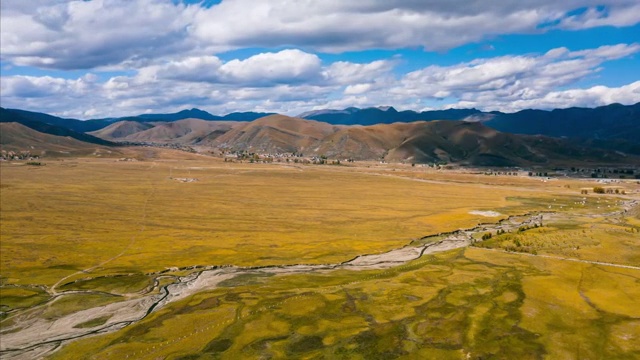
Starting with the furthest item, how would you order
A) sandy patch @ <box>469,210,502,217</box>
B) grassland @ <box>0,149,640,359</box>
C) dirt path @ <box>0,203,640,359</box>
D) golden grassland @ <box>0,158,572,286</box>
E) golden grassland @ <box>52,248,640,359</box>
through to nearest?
sandy patch @ <box>469,210,502,217</box> → golden grassland @ <box>0,158,572,286</box> → dirt path @ <box>0,203,640,359</box> → grassland @ <box>0,149,640,359</box> → golden grassland @ <box>52,248,640,359</box>

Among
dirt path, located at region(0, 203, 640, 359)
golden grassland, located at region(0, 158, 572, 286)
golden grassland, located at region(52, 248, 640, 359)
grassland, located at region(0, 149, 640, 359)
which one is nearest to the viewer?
golden grassland, located at region(52, 248, 640, 359)

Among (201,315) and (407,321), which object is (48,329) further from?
(407,321)

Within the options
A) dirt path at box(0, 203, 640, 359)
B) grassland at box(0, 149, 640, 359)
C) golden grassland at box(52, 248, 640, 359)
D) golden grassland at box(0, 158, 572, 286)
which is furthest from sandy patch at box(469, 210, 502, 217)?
golden grassland at box(52, 248, 640, 359)

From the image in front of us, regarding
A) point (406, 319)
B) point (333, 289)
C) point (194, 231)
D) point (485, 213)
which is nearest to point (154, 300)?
point (333, 289)

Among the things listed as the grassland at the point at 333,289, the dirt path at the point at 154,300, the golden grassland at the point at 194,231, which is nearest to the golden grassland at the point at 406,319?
the grassland at the point at 333,289

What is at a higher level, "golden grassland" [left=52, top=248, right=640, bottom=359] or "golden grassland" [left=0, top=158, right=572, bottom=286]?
"golden grassland" [left=52, top=248, right=640, bottom=359]

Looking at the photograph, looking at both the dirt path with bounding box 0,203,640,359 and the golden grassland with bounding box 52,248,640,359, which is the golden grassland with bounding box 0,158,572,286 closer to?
the dirt path with bounding box 0,203,640,359

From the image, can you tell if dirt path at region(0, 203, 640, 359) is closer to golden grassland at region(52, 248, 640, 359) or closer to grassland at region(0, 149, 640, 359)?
grassland at region(0, 149, 640, 359)

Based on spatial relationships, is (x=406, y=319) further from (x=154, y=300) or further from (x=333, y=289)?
(x=154, y=300)

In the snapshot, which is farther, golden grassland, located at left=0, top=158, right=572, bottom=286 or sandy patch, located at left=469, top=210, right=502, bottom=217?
sandy patch, located at left=469, top=210, right=502, bottom=217

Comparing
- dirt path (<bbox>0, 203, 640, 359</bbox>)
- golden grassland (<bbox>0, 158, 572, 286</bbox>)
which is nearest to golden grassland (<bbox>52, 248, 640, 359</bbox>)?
dirt path (<bbox>0, 203, 640, 359</bbox>)

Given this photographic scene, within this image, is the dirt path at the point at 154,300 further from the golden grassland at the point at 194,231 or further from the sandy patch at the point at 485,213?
the sandy patch at the point at 485,213

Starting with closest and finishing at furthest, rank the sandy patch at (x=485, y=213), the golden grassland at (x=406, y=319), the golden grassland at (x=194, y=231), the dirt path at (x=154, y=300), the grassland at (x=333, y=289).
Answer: the golden grassland at (x=406, y=319) → the grassland at (x=333, y=289) → the dirt path at (x=154, y=300) → the golden grassland at (x=194, y=231) → the sandy patch at (x=485, y=213)
